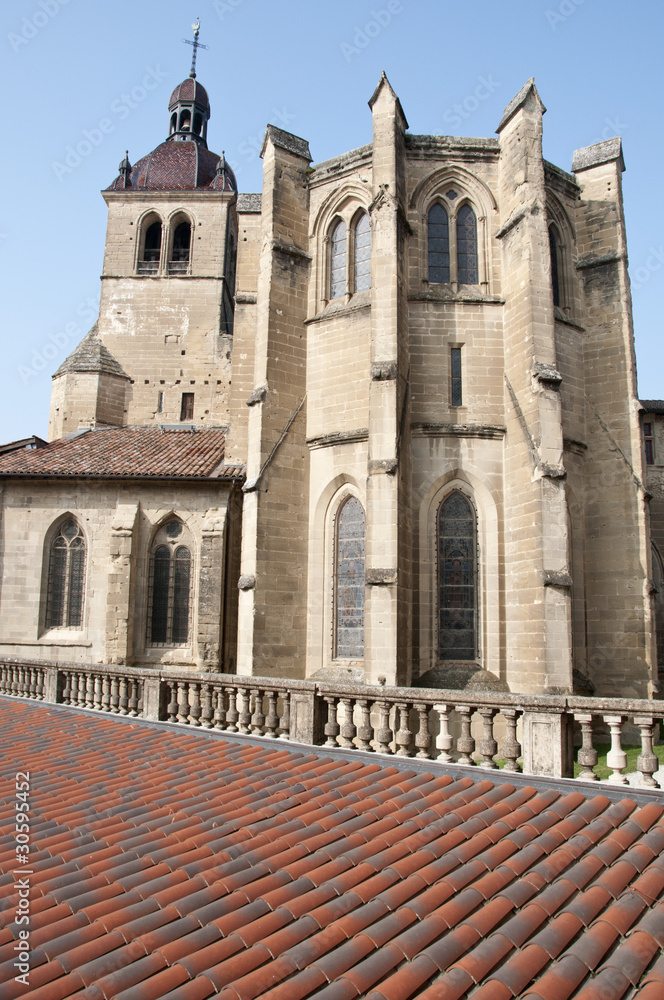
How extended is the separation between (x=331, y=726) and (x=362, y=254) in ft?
40.3

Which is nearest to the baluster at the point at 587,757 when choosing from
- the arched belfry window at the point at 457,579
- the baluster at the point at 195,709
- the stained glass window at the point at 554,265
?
the baluster at the point at 195,709

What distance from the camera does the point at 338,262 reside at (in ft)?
55.9

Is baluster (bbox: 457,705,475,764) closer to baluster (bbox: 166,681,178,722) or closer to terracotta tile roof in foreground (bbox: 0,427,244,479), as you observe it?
baluster (bbox: 166,681,178,722)

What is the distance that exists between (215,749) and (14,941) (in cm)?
413

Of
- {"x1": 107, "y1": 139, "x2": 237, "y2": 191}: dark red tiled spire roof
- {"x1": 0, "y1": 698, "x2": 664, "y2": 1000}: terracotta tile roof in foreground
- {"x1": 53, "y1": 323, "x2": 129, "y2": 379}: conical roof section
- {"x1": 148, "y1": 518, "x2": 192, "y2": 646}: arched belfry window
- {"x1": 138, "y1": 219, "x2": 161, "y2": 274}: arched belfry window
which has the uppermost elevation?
{"x1": 107, "y1": 139, "x2": 237, "y2": 191}: dark red tiled spire roof

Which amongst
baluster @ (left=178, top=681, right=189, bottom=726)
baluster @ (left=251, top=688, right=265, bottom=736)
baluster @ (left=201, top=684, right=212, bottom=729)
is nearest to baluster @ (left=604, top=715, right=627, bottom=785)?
baluster @ (left=251, top=688, right=265, bottom=736)

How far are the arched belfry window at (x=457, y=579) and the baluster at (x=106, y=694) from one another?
269 inches

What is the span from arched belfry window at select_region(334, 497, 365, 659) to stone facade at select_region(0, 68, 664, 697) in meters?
0.09

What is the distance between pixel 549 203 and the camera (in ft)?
54.5

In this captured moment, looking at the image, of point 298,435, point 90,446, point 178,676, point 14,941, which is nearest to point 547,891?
point 14,941

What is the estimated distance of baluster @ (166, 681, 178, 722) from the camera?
9.23 m

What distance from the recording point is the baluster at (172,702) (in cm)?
923

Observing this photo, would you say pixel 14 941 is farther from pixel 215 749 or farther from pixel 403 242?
pixel 403 242

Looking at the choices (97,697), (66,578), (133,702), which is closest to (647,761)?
(133,702)
